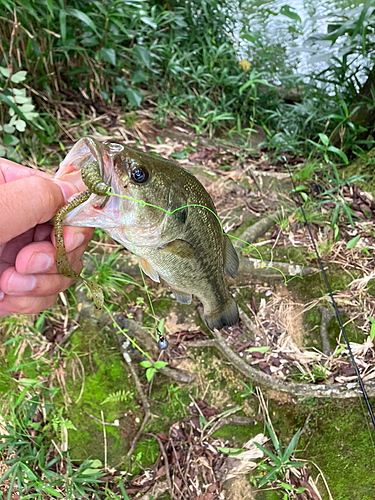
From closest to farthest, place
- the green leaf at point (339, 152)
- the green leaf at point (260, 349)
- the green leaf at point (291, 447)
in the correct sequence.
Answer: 1. the green leaf at point (291, 447)
2. the green leaf at point (260, 349)
3. the green leaf at point (339, 152)

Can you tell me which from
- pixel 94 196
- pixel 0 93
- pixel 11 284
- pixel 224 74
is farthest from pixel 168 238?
pixel 224 74

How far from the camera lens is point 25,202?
4.22 ft

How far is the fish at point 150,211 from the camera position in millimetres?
1309

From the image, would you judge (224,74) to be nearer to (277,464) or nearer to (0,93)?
(0,93)

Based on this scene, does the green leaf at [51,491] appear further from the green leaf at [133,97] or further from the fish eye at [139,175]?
the green leaf at [133,97]

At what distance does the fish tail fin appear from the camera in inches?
88.0

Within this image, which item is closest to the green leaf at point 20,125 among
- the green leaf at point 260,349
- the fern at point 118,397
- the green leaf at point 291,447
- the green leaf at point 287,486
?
the fern at point 118,397

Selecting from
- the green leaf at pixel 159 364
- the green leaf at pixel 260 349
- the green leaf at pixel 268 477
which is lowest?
the green leaf at pixel 268 477

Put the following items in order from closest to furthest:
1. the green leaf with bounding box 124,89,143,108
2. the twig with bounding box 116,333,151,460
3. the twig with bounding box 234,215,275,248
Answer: the twig with bounding box 116,333,151,460, the twig with bounding box 234,215,275,248, the green leaf with bounding box 124,89,143,108

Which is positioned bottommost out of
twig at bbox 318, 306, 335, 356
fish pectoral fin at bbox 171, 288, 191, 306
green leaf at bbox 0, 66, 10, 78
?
twig at bbox 318, 306, 335, 356

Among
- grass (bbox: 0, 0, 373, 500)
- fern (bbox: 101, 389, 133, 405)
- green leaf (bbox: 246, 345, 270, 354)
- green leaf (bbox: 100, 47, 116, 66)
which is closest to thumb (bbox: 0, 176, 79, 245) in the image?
grass (bbox: 0, 0, 373, 500)

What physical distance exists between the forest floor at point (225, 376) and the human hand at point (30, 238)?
3.22ft

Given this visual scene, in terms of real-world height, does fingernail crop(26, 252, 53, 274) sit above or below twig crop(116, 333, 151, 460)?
above

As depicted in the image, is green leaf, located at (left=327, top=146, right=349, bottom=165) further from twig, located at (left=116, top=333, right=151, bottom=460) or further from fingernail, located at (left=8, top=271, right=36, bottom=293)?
fingernail, located at (left=8, top=271, right=36, bottom=293)
